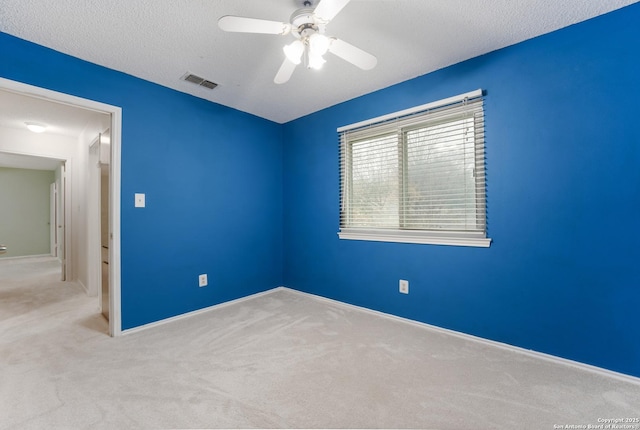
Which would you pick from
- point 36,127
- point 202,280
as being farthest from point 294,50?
point 36,127

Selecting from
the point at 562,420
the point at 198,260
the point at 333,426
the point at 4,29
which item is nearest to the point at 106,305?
the point at 198,260

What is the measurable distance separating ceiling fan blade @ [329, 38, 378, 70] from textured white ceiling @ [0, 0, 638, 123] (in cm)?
29

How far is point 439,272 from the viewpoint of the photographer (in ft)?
8.29

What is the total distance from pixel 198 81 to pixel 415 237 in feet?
8.30

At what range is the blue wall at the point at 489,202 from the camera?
Result: 182cm

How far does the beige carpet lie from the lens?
144 centimetres

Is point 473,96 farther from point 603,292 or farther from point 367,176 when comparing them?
point 603,292

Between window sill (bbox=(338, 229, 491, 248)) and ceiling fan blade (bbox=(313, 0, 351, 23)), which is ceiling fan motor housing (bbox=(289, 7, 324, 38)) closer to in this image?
ceiling fan blade (bbox=(313, 0, 351, 23))

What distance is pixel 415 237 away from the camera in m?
2.67

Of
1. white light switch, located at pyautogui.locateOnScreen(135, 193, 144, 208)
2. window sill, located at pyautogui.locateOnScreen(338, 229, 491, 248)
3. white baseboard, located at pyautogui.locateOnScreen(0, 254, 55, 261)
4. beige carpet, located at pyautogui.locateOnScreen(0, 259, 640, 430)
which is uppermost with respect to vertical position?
white light switch, located at pyautogui.locateOnScreen(135, 193, 144, 208)

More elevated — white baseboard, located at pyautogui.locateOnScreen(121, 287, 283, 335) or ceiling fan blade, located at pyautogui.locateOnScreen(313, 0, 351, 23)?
ceiling fan blade, located at pyautogui.locateOnScreen(313, 0, 351, 23)

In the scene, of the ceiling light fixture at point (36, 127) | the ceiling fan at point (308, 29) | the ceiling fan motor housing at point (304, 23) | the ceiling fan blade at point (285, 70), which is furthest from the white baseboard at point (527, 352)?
the ceiling light fixture at point (36, 127)

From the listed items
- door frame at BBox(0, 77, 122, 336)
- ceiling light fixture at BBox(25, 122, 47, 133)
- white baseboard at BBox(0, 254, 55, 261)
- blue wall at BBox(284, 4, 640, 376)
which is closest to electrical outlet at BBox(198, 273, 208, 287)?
door frame at BBox(0, 77, 122, 336)

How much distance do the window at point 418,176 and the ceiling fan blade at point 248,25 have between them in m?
1.57
